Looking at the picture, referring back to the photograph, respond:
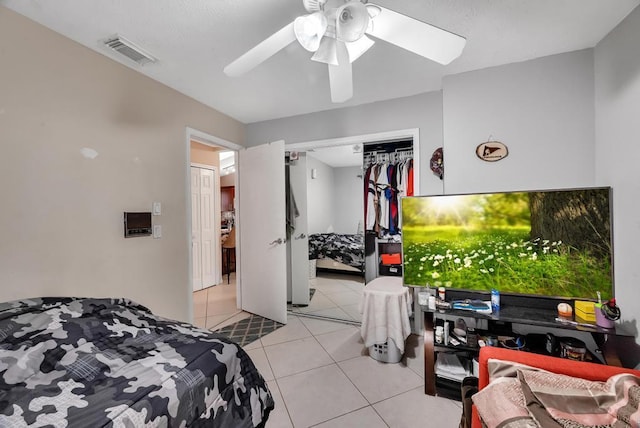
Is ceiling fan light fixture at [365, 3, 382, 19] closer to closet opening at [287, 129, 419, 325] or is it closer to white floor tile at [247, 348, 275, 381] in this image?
closet opening at [287, 129, 419, 325]

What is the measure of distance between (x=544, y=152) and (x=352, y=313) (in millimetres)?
2423

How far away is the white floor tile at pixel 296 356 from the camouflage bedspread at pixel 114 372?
0.82 metres

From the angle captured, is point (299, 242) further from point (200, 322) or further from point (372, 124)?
point (372, 124)

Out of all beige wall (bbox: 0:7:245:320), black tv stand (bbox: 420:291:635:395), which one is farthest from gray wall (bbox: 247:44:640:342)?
beige wall (bbox: 0:7:245:320)

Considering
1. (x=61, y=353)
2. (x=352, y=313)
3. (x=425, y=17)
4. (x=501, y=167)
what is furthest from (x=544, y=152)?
(x=61, y=353)

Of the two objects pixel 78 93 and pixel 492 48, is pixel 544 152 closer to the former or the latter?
pixel 492 48

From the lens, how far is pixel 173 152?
2.47 meters

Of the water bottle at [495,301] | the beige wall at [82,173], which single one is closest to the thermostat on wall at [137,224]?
the beige wall at [82,173]

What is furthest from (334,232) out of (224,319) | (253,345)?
(253,345)

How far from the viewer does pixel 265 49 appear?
135 centimetres

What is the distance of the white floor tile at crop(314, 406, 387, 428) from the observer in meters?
1.57

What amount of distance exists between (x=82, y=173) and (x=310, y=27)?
5.76ft

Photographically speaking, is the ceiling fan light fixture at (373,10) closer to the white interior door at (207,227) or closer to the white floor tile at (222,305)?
the white floor tile at (222,305)

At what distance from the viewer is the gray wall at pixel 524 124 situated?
6.16 ft
